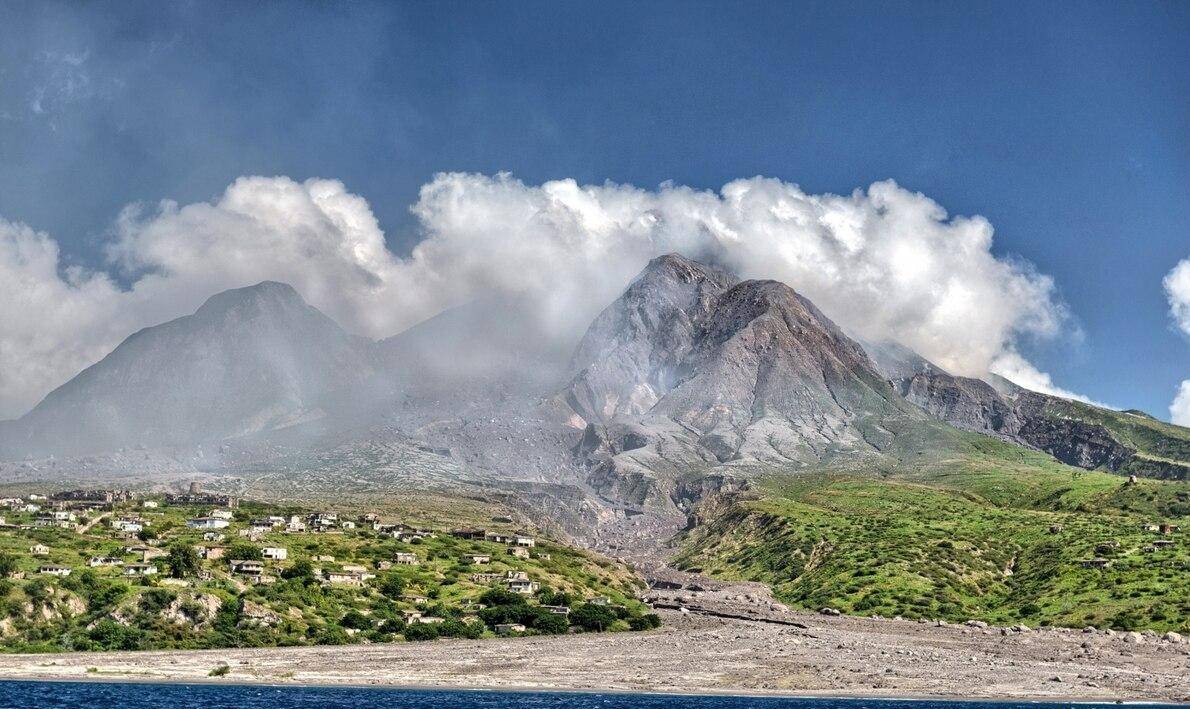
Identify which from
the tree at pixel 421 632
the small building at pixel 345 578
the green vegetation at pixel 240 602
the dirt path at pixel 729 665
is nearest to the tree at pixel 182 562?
the green vegetation at pixel 240 602

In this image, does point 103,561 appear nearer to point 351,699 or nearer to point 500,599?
point 500,599

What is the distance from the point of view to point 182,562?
168750 mm

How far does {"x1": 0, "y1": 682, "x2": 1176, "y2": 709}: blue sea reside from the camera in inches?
3873

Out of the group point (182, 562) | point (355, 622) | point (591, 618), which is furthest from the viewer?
point (591, 618)

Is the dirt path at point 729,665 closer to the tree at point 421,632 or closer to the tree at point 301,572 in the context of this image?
the tree at point 421,632

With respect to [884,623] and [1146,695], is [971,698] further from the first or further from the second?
[884,623]

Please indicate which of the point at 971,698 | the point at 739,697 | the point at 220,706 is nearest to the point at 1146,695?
the point at 971,698

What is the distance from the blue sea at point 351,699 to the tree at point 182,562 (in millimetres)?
53348

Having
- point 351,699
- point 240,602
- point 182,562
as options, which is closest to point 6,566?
point 182,562

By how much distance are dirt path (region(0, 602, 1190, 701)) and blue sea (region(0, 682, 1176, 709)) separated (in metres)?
5.15

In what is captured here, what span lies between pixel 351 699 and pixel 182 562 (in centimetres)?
7368

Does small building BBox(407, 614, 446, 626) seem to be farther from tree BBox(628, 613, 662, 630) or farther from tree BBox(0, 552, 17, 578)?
tree BBox(0, 552, 17, 578)

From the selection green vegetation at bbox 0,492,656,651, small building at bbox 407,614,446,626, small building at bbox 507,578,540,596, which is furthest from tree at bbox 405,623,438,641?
small building at bbox 507,578,540,596

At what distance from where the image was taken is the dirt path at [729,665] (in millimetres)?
119188
